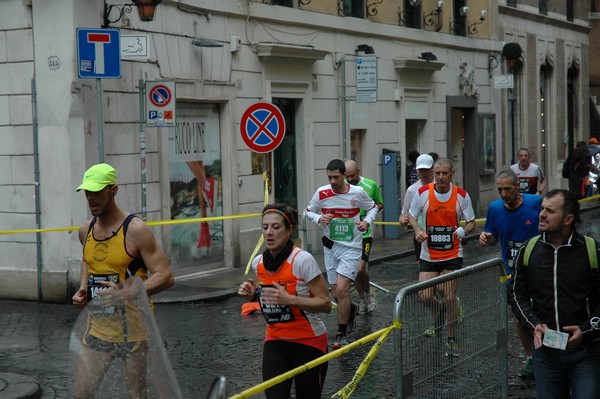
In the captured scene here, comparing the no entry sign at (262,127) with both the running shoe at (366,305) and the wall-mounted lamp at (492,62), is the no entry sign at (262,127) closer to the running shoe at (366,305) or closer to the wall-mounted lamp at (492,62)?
the running shoe at (366,305)

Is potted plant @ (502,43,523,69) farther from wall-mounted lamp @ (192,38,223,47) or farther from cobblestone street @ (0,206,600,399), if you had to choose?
cobblestone street @ (0,206,600,399)

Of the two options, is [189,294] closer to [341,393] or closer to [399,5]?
[341,393]

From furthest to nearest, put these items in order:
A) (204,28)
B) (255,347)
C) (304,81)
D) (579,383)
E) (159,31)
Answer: (304,81) → (204,28) → (159,31) → (255,347) → (579,383)

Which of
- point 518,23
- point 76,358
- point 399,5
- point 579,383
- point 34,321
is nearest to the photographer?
point 76,358

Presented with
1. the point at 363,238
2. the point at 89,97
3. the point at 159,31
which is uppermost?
the point at 159,31

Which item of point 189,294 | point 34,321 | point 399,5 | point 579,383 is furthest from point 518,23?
point 579,383

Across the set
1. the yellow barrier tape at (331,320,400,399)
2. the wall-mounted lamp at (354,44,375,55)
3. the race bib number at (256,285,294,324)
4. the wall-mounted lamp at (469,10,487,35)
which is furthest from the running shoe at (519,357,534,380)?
the wall-mounted lamp at (469,10,487,35)

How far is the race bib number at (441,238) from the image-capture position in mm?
10789

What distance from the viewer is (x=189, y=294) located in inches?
572

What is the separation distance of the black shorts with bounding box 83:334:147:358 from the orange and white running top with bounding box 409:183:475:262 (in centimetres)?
716

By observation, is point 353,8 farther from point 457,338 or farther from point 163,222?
point 457,338

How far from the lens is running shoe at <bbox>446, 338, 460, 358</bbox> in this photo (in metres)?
6.53

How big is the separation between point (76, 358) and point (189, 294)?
34.9 feet

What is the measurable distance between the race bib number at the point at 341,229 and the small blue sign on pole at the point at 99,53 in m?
3.36
